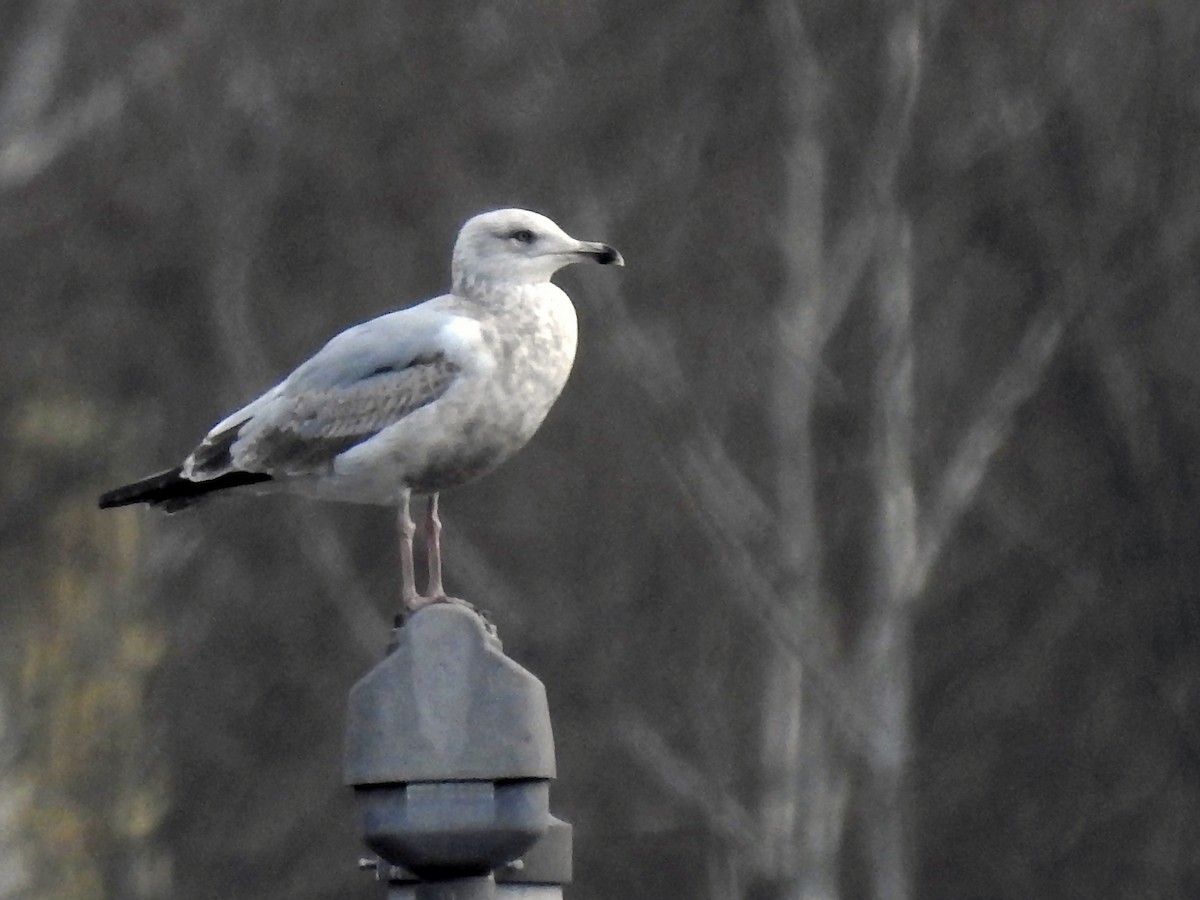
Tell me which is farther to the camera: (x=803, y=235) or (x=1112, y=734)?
(x=1112, y=734)

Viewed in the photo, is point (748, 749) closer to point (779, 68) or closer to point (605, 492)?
point (605, 492)

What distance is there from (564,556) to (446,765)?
994 cm

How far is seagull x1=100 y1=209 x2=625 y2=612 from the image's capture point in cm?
547

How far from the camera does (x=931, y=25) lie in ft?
42.2

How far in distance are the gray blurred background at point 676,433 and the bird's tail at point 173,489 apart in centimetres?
570

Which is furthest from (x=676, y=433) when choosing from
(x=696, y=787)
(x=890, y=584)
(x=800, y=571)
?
(x=696, y=787)

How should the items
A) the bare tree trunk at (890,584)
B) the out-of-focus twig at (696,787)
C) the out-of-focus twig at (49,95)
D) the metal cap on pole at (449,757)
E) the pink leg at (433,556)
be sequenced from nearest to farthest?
1. the metal cap on pole at (449,757)
2. the pink leg at (433,556)
3. the bare tree trunk at (890,584)
4. the out-of-focus twig at (696,787)
5. the out-of-focus twig at (49,95)

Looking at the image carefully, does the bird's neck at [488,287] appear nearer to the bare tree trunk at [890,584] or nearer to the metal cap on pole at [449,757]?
the metal cap on pole at [449,757]

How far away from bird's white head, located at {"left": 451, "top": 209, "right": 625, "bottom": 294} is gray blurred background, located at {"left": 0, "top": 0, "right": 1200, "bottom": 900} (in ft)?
18.3

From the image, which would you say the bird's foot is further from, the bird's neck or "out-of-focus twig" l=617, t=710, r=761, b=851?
"out-of-focus twig" l=617, t=710, r=761, b=851

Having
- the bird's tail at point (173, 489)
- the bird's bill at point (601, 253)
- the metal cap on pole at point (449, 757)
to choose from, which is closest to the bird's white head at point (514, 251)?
the bird's bill at point (601, 253)

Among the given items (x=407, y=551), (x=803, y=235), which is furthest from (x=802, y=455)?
(x=407, y=551)

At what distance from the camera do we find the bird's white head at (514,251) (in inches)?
226

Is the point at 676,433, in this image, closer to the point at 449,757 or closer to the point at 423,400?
the point at 423,400
